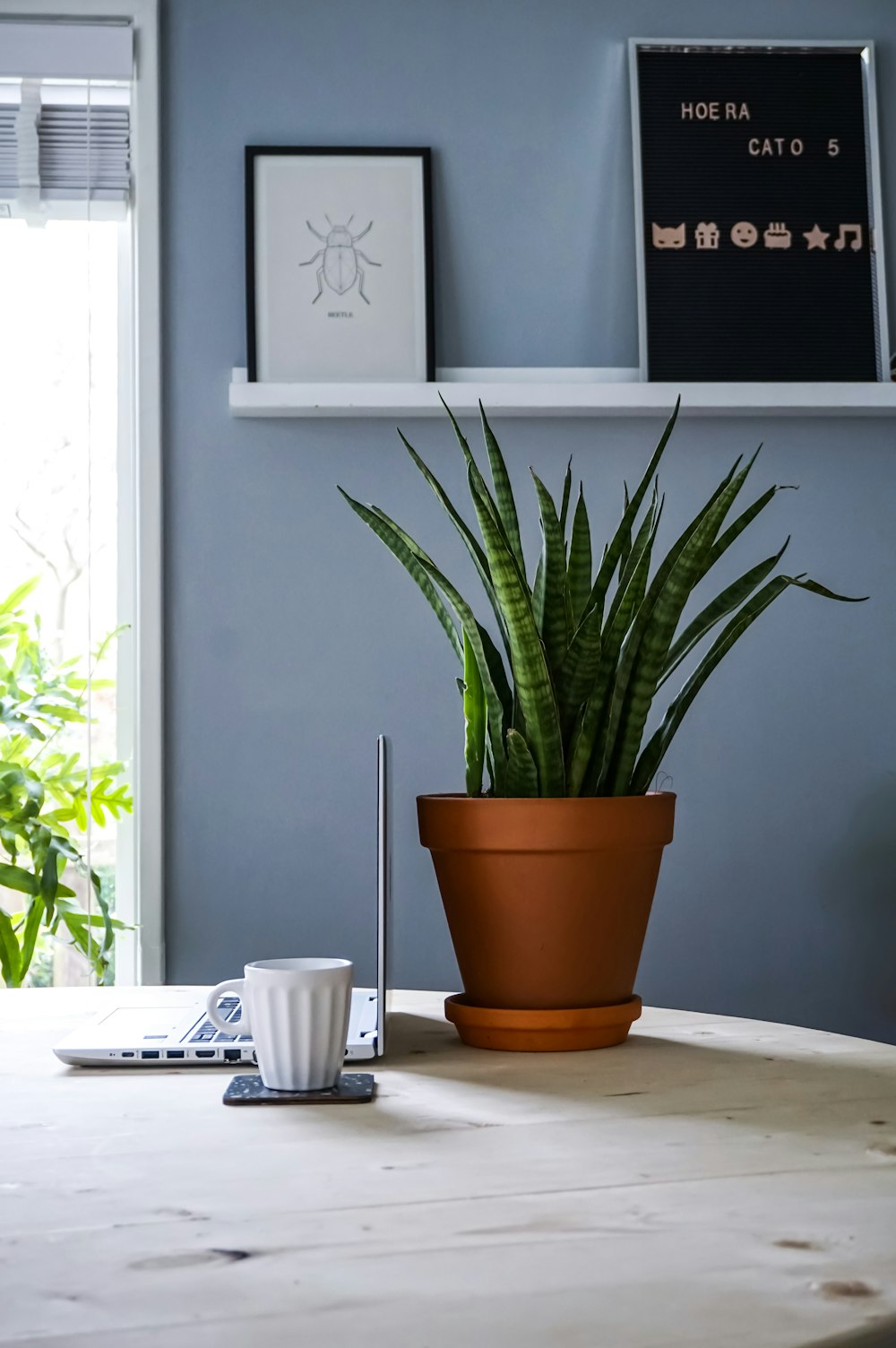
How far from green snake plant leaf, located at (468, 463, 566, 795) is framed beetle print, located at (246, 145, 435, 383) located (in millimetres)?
1140

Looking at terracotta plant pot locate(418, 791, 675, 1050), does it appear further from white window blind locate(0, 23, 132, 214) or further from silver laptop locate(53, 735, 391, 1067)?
white window blind locate(0, 23, 132, 214)

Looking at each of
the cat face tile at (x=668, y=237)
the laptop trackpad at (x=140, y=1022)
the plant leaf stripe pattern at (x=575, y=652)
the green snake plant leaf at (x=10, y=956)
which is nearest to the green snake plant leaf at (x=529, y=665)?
the plant leaf stripe pattern at (x=575, y=652)

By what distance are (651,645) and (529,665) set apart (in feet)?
0.37

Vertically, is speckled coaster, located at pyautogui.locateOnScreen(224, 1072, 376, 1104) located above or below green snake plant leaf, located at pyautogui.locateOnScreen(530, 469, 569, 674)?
below

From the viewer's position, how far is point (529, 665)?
3.22ft

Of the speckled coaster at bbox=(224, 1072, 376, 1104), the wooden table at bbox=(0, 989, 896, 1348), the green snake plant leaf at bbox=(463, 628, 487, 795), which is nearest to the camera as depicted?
the wooden table at bbox=(0, 989, 896, 1348)

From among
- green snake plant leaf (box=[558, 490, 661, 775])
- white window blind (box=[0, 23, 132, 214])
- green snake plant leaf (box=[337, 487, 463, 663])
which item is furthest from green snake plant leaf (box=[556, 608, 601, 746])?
white window blind (box=[0, 23, 132, 214])

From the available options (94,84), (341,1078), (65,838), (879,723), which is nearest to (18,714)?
(65,838)

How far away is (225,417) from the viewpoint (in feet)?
6.77

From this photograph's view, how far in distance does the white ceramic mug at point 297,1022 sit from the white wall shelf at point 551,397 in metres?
1.35

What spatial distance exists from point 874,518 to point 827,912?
2.35 ft

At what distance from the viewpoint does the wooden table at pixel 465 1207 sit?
0.48 m

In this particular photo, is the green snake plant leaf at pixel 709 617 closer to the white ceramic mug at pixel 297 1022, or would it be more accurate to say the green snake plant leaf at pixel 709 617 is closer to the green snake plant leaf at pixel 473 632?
the green snake plant leaf at pixel 473 632

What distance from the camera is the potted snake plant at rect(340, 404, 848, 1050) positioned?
96 cm
